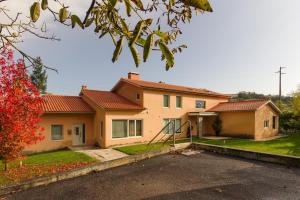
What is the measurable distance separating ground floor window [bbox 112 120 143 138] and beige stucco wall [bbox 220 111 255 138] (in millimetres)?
11246

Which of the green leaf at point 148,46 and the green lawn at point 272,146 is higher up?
the green leaf at point 148,46

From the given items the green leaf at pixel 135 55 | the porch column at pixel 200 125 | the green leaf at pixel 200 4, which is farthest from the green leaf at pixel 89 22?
the porch column at pixel 200 125

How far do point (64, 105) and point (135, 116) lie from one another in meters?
7.19

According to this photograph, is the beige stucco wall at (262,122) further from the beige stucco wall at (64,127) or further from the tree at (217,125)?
the beige stucco wall at (64,127)

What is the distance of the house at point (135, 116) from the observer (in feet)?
64.2

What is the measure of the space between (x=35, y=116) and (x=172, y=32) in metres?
11.2

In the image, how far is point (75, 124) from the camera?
68.2 feet

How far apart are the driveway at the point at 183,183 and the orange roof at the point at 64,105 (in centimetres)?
1050

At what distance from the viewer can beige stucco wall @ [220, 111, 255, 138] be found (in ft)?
78.4

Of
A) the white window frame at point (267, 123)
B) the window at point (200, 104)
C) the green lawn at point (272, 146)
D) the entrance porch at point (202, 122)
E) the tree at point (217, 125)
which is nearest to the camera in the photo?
the green lawn at point (272, 146)

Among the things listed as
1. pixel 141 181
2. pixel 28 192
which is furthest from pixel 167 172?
pixel 28 192

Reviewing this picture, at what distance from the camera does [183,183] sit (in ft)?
30.2

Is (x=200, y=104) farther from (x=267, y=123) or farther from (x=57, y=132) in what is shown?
(x=57, y=132)

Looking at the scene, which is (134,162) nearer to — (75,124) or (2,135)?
(2,135)
